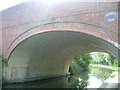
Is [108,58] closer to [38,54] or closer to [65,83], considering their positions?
[65,83]

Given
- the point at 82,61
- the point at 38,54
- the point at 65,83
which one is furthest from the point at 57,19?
the point at 82,61

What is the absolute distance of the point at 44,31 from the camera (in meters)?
10.1

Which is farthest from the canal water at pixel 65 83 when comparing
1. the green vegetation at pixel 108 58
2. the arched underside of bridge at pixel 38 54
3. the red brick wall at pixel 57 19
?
Result: the green vegetation at pixel 108 58

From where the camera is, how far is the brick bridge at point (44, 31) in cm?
820

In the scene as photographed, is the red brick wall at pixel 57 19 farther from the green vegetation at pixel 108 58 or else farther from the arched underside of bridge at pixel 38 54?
the green vegetation at pixel 108 58

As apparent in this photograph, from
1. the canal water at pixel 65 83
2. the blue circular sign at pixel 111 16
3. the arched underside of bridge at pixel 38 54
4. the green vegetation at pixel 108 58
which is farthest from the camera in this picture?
the green vegetation at pixel 108 58

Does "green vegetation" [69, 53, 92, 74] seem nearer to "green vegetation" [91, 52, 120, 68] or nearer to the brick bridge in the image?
"green vegetation" [91, 52, 120, 68]

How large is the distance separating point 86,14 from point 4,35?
7.08m

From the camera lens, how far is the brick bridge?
26.9ft

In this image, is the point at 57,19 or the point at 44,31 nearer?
the point at 57,19

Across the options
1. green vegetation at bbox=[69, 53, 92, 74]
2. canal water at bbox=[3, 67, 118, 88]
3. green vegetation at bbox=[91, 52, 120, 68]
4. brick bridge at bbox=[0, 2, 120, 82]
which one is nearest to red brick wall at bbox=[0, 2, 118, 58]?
brick bridge at bbox=[0, 2, 120, 82]

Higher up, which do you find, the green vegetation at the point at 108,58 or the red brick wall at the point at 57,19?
the red brick wall at the point at 57,19

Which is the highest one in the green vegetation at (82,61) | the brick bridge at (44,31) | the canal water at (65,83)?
the brick bridge at (44,31)

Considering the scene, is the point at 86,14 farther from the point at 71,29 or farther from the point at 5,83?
the point at 5,83
